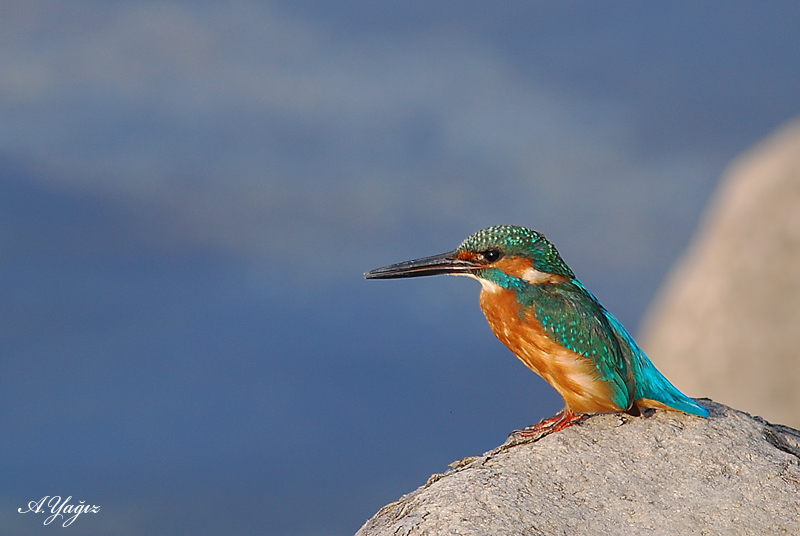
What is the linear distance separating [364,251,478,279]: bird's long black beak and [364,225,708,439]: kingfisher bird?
2cm

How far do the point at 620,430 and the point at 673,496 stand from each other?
647mm

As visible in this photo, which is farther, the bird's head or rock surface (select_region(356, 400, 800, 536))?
the bird's head

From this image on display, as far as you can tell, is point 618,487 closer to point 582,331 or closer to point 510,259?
point 582,331

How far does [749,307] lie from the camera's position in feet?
47.1

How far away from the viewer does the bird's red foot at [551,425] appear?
547 centimetres

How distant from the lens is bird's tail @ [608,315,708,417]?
551 centimetres

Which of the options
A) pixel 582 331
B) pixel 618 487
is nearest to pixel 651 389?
pixel 582 331

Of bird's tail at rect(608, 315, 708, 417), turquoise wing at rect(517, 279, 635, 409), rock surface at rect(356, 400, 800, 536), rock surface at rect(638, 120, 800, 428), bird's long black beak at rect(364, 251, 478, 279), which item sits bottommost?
rock surface at rect(356, 400, 800, 536)

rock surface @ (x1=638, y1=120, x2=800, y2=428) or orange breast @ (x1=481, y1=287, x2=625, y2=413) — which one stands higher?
rock surface @ (x1=638, y1=120, x2=800, y2=428)

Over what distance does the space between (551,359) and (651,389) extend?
68cm

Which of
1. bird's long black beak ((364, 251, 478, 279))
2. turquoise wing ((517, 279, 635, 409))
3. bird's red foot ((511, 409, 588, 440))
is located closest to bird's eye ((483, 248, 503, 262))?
bird's long black beak ((364, 251, 478, 279))

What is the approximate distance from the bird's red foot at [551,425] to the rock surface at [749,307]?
9328 mm

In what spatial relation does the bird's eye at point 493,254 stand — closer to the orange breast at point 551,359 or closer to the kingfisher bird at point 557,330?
the kingfisher bird at point 557,330

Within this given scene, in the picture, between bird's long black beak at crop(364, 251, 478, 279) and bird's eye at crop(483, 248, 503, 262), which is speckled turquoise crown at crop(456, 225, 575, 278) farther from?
bird's long black beak at crop(364, 251, 478, 279)
